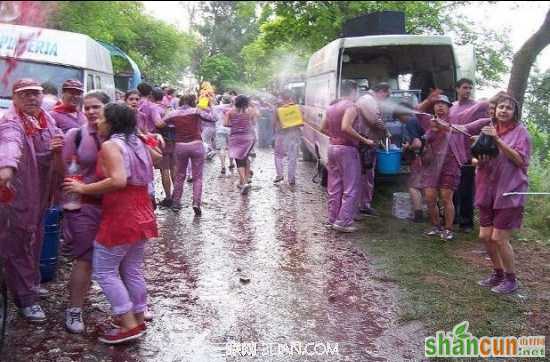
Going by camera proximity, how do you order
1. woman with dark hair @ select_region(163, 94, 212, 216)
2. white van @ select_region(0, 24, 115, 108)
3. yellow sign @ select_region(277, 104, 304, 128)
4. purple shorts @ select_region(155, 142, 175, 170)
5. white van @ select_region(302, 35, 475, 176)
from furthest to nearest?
yellow sign @ select_region(277, 104, 304, 128) → white van @ select_region(302, 35, 475, 176) → purple shorts @ select_region(155, 142, 175, 170) → white van @ select_region(0, 24, 115, 108) → woman with dark hair @ select_region(163, 94, 212, 216)

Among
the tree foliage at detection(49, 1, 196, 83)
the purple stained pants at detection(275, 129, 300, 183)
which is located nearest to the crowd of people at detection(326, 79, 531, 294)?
the tree foliage at detection(49, 1, 196, 83)

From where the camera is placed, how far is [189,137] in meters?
7.57

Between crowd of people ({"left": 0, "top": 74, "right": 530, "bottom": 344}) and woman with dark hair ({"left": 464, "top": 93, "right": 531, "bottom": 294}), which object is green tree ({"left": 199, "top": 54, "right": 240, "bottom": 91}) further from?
woman with dark hair ({"left": 464, "top": 93, "right": 531, "bottom": 294})

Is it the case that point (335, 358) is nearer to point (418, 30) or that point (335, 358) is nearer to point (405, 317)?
point (405, 317)

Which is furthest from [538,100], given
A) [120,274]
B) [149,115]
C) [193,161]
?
[120,274]

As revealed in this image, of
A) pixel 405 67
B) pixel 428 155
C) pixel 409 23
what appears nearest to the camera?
pixel 428 155

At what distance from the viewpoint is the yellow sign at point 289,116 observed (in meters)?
9.97

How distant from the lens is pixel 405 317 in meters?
4.37

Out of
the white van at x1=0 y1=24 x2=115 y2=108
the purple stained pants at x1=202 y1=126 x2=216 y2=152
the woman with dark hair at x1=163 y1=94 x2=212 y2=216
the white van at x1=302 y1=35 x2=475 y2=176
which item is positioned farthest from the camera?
the purple stained pants at x1=202 y1=126 x2=216 y2=152

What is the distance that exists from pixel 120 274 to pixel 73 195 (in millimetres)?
661

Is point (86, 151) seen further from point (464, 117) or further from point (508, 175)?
point (464, 117)

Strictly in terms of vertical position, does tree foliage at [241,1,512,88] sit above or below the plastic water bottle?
above

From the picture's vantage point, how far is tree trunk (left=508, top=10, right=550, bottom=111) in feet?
27.4

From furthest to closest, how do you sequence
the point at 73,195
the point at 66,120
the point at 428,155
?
the point at 428,155
the point at 66,120
the point at 73,195
